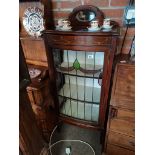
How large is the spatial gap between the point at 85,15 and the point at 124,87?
1.96ft

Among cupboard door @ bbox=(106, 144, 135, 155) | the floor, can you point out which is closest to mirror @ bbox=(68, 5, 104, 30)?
cupboard door @ bbox=(106, 144, 135, 155)

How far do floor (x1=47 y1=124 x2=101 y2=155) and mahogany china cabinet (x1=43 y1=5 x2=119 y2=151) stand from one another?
0.30 metres

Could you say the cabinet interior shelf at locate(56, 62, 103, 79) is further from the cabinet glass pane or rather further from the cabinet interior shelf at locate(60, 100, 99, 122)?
the cabinet interior shelf at locate(60, 100, 99, 122)

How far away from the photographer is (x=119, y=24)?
112 cm

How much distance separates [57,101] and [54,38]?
0.59 meters

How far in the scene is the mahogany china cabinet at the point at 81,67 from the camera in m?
0.95

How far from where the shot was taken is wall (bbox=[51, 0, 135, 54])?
1.07m

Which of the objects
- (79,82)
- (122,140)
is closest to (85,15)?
(79,82)

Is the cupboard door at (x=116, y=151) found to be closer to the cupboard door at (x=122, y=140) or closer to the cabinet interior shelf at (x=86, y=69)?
the cupboard door at (x=122, y=140)

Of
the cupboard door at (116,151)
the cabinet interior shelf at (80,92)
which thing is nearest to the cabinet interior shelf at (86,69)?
the cabinet interior shelf at (80,92)

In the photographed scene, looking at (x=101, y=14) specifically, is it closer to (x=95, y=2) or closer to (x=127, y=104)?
(x=95, y=2)

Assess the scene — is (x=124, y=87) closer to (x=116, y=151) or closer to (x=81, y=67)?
(x=81, y=67)
